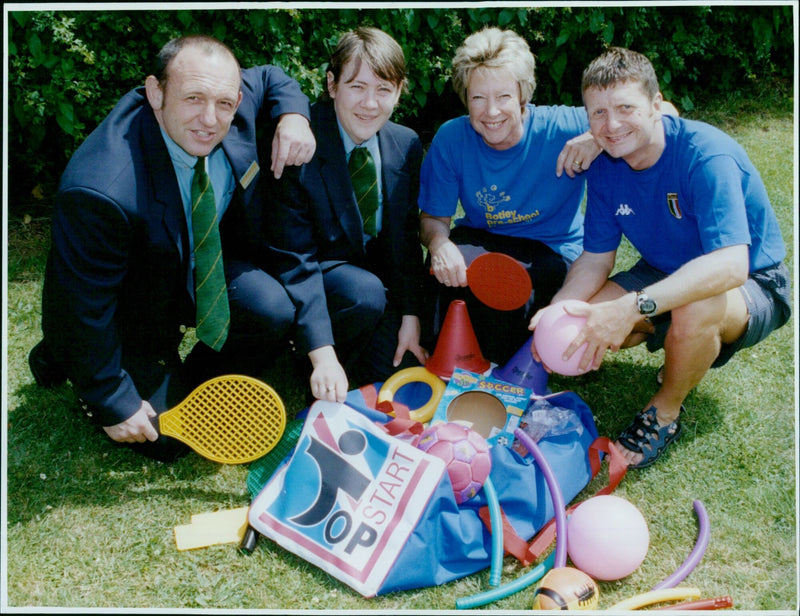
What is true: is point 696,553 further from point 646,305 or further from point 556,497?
point 646,305

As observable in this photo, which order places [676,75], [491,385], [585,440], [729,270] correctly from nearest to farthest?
[729,270] → [585,440] → [491,385] → [676,75]

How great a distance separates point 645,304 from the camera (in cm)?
241

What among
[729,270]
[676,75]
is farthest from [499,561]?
[676,75]

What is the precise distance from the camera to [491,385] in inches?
110

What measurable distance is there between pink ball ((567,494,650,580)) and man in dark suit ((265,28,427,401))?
2.94 feet

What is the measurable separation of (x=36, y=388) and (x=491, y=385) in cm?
185

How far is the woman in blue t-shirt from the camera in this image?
269 centimetres

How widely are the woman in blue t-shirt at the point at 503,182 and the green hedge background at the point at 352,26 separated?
132cm

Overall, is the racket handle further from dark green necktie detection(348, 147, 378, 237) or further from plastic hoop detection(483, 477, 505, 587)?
dark green necktie detection(348, 147, 378, 237)

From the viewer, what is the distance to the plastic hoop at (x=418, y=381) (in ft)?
9.14

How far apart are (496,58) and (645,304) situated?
103 cm

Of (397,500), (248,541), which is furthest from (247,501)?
(397,500)

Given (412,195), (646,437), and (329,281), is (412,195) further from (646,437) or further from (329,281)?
(646,437)

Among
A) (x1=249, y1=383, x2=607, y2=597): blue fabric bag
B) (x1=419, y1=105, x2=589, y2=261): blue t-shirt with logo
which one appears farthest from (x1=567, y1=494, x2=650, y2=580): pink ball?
(x1=419, y1=105, x2=589, y2=261): blue t-shirt with logo
